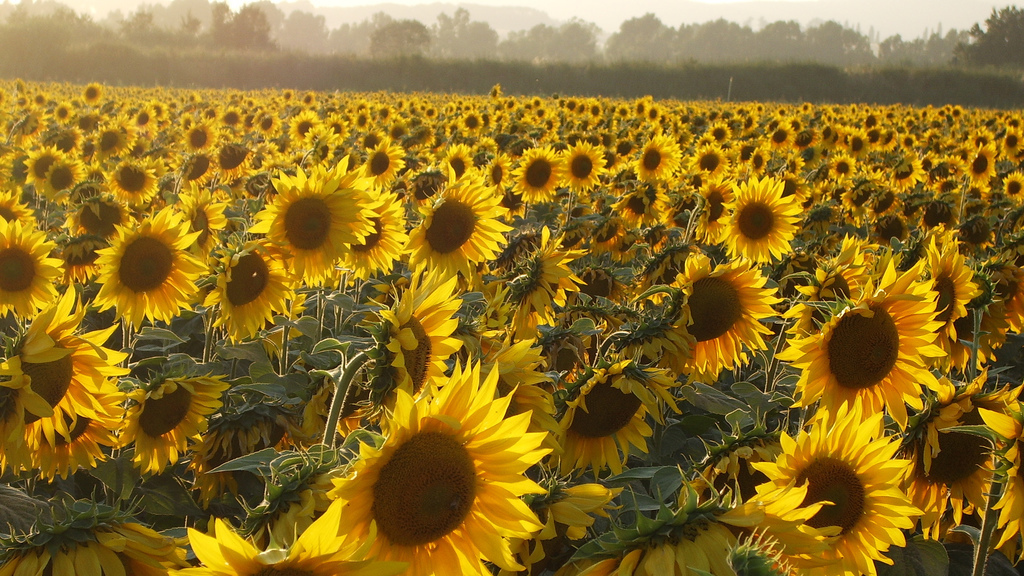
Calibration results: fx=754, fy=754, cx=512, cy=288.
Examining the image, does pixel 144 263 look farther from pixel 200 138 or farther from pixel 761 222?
pixel 200 138

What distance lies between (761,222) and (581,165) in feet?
8.85

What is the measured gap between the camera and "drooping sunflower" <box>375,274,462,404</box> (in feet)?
5.67

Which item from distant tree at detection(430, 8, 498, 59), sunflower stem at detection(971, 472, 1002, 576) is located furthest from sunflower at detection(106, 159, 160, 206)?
distant tree at detection(430, 8, 498, 59)

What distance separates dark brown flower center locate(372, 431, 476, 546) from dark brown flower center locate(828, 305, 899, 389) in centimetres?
149

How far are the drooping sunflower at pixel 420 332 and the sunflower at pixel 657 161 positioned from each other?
6.15m

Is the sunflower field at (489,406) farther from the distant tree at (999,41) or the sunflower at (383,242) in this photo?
the distant tree at (999,41)

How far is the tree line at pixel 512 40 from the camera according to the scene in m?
48.5

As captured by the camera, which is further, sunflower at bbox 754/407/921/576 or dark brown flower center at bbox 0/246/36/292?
dark brown flower center at bbox 0/246/36/292

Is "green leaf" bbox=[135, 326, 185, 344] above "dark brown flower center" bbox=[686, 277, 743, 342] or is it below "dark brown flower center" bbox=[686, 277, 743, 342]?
below

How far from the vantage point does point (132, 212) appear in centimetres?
496

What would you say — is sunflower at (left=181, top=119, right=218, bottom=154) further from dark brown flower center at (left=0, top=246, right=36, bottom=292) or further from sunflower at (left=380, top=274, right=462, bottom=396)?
sunflower at (left=380, top=274, right=462, bottom=396)

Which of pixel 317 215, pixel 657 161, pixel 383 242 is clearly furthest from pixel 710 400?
pixel 657 161

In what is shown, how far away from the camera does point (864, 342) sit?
7.73 feet

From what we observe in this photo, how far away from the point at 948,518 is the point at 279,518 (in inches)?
85.8
